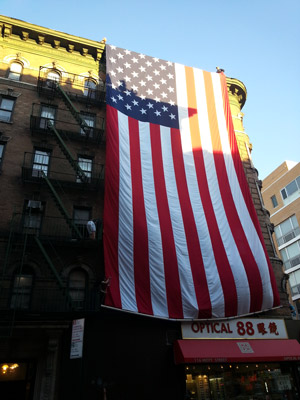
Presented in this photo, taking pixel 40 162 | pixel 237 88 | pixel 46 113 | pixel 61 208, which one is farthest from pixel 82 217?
pixel 237 88

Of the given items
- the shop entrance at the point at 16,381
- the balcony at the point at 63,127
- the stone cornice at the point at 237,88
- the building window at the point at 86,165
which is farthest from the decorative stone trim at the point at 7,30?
the shop entrance at the point at 16,381

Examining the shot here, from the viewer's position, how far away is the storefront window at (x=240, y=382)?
1440 centimetres

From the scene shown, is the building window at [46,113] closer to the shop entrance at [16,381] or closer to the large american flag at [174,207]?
the large american flag at [174,207]

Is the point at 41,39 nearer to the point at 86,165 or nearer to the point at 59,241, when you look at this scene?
the point at 86,165

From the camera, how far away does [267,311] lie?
1725 centimetres

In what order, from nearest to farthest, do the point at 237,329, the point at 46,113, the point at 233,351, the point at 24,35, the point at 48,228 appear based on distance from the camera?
the point at 233,351 → the point at 237,329 → the point at 48,228 → the point at 46,113 → the point at 24,35

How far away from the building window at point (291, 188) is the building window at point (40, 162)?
31.3m

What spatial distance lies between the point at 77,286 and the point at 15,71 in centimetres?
1419

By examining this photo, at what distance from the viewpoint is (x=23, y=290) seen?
1465 centimetres

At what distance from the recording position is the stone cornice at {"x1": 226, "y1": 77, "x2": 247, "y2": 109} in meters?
25.6

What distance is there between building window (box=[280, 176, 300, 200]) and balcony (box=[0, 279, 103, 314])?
3208 centimetres

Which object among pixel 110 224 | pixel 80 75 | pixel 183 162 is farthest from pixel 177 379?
pixel 80 75

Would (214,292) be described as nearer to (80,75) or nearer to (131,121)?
(131,121)

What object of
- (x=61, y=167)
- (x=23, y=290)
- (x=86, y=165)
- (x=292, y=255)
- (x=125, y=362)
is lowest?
(x=125, y=362)
